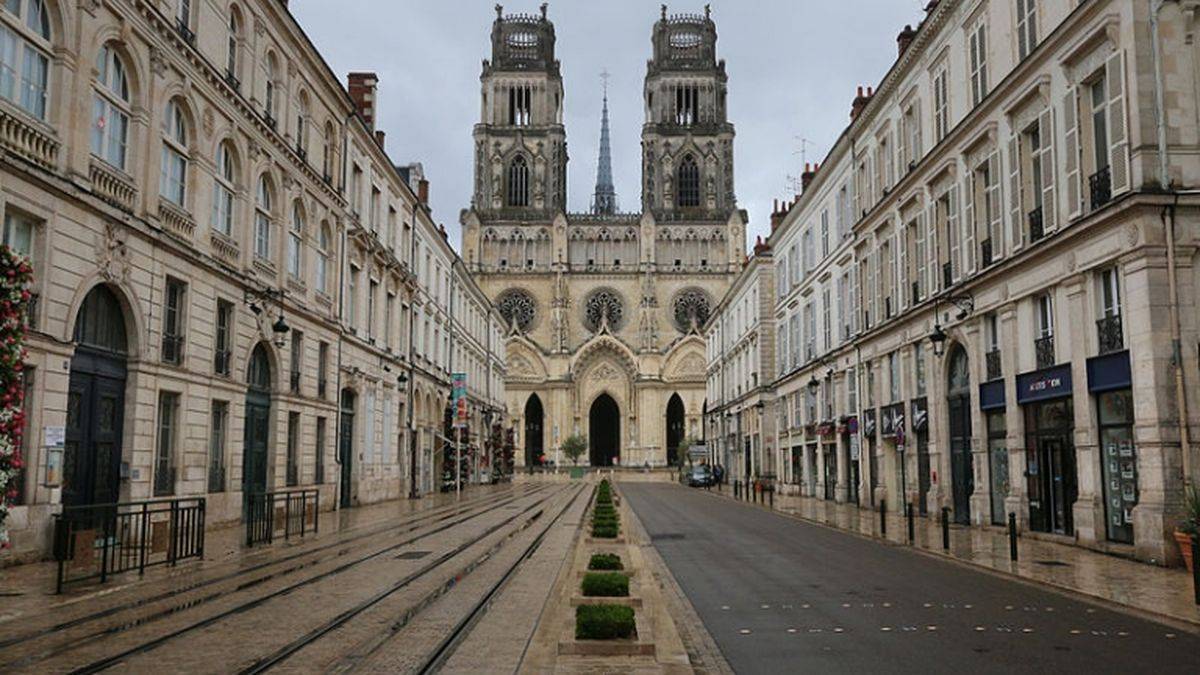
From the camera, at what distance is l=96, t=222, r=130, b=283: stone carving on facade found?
56.8 feet

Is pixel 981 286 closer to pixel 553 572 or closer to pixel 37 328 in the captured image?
pixel 553 572

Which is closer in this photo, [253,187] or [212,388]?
[212,388]

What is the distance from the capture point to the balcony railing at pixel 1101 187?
1775 centimetres

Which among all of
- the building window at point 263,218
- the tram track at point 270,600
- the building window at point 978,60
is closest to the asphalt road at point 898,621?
the tram track at point 270,600

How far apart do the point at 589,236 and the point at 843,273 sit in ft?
222

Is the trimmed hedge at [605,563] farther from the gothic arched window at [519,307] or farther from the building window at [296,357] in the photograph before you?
the gothic arched window at [519,307]

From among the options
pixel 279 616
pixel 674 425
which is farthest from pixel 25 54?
pixel 674 425

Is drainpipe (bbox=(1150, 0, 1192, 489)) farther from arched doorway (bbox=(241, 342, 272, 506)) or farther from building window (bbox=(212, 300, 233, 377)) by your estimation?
arched doorway (bbox=(241, 342, 272, 506))

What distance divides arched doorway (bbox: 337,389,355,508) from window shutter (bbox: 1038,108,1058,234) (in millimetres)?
22169

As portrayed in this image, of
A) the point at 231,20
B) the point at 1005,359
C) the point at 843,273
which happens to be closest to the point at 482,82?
the point at 843,273

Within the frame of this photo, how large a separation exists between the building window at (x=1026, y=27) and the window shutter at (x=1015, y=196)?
184 centimetres

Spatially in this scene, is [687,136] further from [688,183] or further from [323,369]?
[323,369]

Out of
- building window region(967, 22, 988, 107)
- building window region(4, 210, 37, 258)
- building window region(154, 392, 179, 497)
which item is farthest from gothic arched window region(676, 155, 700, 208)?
building window region(4, 210, 37, 258)

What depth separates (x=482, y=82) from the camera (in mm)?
105375
